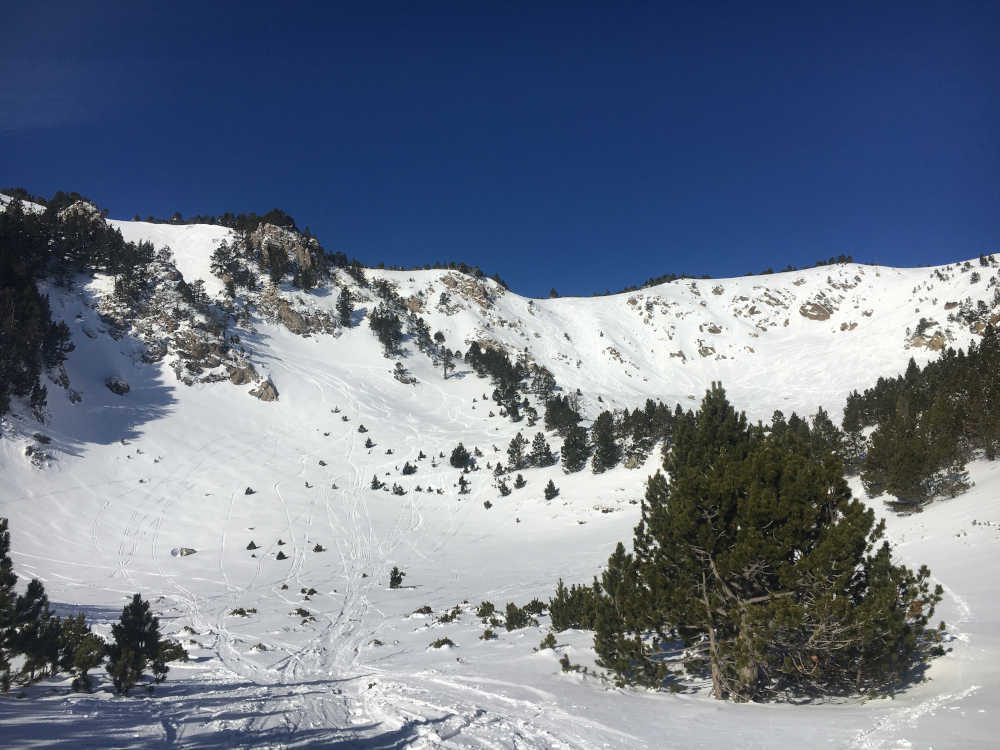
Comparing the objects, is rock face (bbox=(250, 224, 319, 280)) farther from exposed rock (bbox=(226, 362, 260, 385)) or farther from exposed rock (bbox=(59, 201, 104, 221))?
exposed rock (bbox=(226, 362, 260, 385))

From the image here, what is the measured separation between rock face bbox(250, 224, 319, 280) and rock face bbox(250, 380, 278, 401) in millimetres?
31234

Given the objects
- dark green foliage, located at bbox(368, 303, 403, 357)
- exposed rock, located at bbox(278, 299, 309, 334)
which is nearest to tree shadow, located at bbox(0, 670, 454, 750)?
dark green foliage, located at bbox(368, 303, 403, 357)

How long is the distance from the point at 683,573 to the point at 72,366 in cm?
5228

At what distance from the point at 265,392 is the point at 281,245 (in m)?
35.4

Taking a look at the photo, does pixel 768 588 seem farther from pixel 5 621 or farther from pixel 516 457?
pixel 516 457

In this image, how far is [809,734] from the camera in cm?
685

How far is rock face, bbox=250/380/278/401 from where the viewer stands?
177 feet

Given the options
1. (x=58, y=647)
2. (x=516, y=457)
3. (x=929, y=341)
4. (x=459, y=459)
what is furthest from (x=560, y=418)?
(x=929, y=341)

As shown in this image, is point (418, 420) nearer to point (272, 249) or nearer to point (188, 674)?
point (272, 249)

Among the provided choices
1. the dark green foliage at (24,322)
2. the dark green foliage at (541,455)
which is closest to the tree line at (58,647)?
the dark green foliage at (24,322)

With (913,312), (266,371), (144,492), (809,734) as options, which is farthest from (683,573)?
(913,312)

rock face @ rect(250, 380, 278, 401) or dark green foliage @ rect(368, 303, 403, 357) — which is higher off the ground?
dark green foliage @ rect(368, 303, 403, 357)

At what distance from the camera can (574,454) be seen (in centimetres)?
4241

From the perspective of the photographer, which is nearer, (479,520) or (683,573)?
(683,573)
